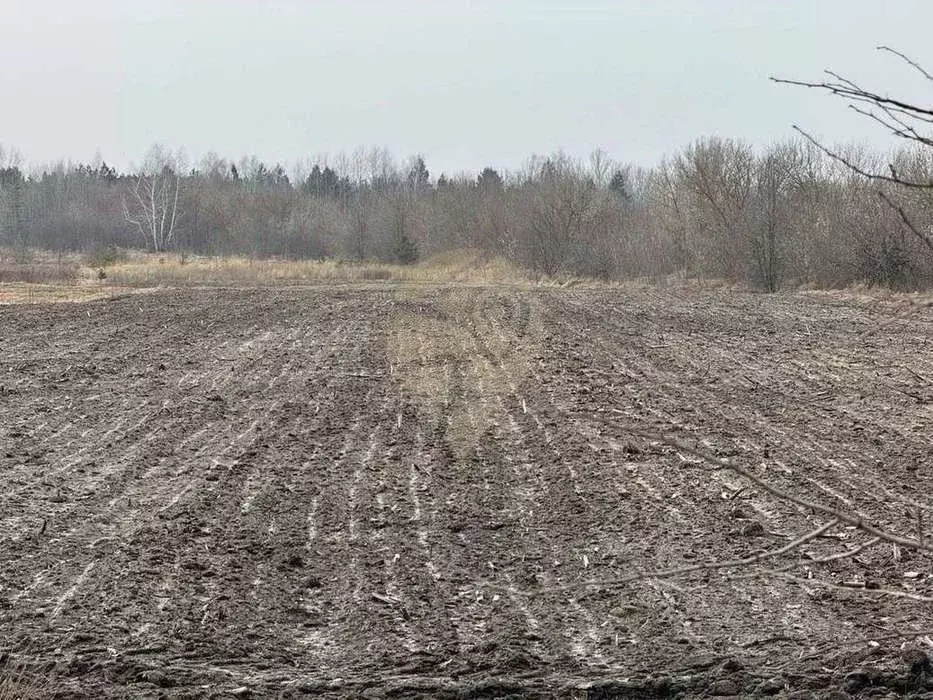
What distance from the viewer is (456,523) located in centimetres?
761

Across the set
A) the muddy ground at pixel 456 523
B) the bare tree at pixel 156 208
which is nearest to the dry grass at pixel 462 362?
the muddy ground at pixel 456 523

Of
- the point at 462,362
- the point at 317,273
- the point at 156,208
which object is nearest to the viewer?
the point at 462,362

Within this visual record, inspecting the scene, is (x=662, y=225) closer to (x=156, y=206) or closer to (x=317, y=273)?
(x=317, y=273)

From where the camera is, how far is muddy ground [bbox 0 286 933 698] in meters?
4.92

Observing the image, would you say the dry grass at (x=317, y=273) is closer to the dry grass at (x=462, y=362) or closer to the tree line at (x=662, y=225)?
the tree line at (x=662, y=225)

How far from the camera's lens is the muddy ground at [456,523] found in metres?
4.92

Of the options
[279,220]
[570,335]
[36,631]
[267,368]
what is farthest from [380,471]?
[279,220]

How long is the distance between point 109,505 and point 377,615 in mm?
3178

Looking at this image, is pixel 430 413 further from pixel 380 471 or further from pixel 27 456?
pixel 27 456

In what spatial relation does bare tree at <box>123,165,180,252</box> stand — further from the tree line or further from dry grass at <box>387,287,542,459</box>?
dry grass at <box>387,287,542,459</box>

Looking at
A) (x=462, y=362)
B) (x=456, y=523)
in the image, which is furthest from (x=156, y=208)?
(x=456, y=523)

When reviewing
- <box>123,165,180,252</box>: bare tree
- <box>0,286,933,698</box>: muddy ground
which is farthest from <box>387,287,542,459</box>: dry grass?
<box>123,165,180,252</box>: bare tree

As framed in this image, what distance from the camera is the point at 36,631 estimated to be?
17.7 ft

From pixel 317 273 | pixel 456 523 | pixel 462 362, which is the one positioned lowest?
pixel 456 523
